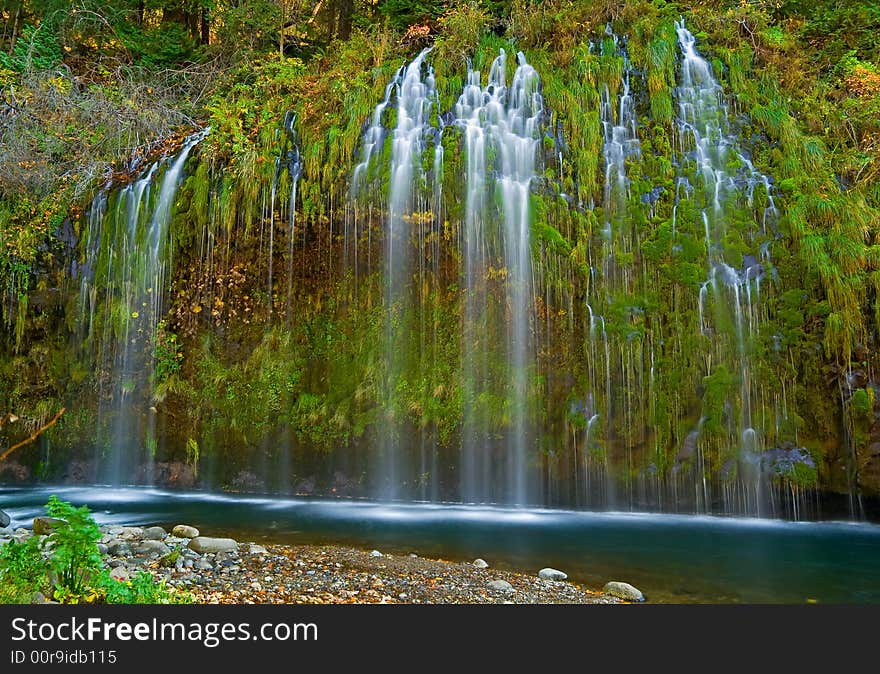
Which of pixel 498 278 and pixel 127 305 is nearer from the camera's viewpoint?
pixel 498 278

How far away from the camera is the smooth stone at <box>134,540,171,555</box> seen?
197 inches

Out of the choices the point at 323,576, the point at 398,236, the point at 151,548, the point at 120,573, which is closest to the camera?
the point at 120,573

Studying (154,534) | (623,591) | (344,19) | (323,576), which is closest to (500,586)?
(623,591)

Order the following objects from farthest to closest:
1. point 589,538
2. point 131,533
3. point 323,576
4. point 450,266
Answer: point 450,266, point 589,538, point 131,533, point 323,576

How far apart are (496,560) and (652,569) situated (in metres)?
1.38

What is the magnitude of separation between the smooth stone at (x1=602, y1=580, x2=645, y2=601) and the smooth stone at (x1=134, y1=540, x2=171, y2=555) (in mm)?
3661

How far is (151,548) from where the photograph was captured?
5.05 metres

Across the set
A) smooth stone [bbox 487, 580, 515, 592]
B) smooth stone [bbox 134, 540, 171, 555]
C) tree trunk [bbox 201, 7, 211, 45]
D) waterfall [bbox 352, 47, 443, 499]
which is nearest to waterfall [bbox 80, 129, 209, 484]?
waterfall [bbox 352, 47, 443, 499]

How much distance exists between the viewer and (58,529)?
3242mm

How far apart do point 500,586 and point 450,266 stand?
17.4ft

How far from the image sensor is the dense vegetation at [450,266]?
7.62 meters

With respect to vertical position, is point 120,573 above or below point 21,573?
below

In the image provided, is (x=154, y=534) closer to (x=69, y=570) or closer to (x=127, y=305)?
(x=69, y=570)

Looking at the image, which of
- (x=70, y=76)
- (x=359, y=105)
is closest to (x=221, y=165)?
(x=359, y=105)
